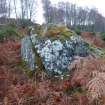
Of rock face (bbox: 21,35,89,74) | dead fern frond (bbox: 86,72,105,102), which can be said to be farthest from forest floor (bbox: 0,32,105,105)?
rock face (bbox: 21,35,89,74)

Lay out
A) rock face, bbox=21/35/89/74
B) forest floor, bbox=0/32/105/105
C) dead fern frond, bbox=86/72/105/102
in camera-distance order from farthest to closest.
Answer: rock face, bbox=21/35/89/74, forest floor, bbox=0/32/105/105, dead fern frond, bbox=86/72/105/102

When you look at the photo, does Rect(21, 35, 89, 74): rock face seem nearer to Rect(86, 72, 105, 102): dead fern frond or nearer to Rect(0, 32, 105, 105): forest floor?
Rect(0, 32, 105, 105): forest floor

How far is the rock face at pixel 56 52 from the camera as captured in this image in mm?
8508

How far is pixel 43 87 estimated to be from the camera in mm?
7352

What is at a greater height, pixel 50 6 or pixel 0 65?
pixel 50 6

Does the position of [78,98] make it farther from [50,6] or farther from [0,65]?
[50,6]

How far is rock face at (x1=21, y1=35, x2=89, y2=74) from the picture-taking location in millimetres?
8508

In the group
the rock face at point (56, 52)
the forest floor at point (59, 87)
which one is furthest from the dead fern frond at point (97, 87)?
the rock face at point (56, 52)

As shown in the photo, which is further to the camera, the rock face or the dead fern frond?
the rock face

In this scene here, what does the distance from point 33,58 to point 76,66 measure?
65.7 inches

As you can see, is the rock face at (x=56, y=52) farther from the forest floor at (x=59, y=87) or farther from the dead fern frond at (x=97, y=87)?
the dead fern frond at (x=97, y=87)

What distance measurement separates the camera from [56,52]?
A: 28.6 ft

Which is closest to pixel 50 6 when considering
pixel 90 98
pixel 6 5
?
pixel 6 5

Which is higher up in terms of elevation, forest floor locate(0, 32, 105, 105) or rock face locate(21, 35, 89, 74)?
rock face locate(21, 35, 89, 74)
